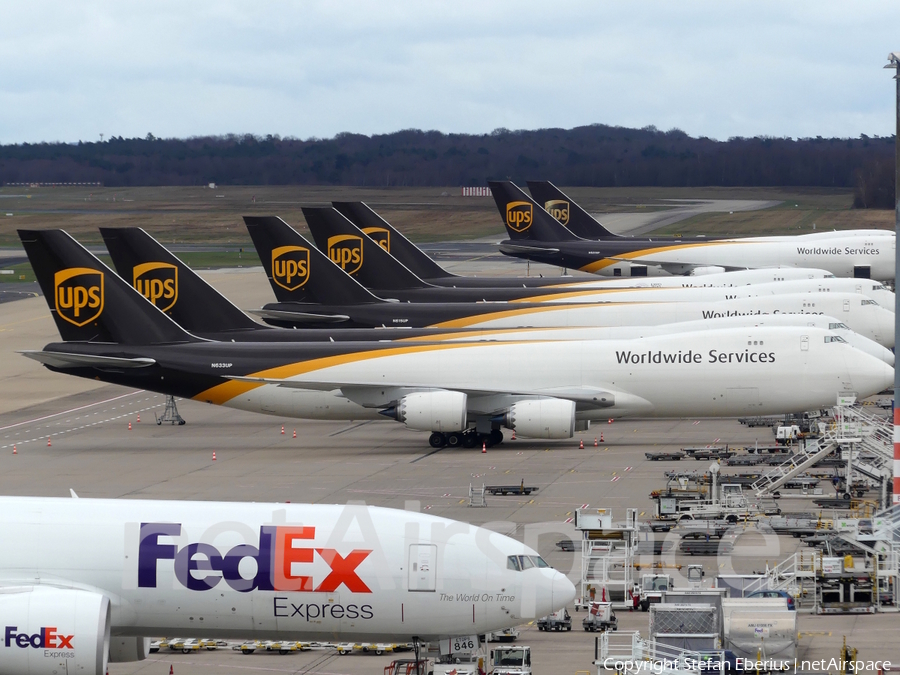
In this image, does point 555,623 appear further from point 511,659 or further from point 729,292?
point 729,292

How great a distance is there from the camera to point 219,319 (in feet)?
194

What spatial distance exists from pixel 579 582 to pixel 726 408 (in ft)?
72.3

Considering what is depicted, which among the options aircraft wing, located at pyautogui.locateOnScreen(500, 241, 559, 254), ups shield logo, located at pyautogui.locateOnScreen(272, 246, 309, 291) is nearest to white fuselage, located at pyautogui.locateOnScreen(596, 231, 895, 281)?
aircraft wing, located at pyautogui.locateOnScreen(500, 241, 559, 254)

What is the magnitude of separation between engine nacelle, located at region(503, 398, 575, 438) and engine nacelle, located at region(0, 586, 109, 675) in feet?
97.0

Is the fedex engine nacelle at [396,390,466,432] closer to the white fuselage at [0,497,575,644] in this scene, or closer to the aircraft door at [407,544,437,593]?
the white fuselage at [0,497,575,644]

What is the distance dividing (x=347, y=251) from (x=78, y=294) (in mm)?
23018

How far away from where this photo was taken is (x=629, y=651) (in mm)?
26828

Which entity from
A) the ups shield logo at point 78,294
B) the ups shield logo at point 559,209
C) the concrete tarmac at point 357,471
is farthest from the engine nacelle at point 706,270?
the ups shield logo at point 78,294

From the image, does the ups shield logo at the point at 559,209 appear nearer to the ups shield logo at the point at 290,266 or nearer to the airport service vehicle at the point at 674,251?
the airport service vehicle at the point at 674,251

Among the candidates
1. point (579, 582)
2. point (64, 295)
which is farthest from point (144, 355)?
point (579, 582)

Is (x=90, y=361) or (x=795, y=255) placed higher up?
(x=795, y=255)

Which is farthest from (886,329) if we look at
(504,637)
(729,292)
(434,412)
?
(504,637)

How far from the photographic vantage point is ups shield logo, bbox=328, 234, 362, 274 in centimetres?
7381

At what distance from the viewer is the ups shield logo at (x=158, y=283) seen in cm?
5916
